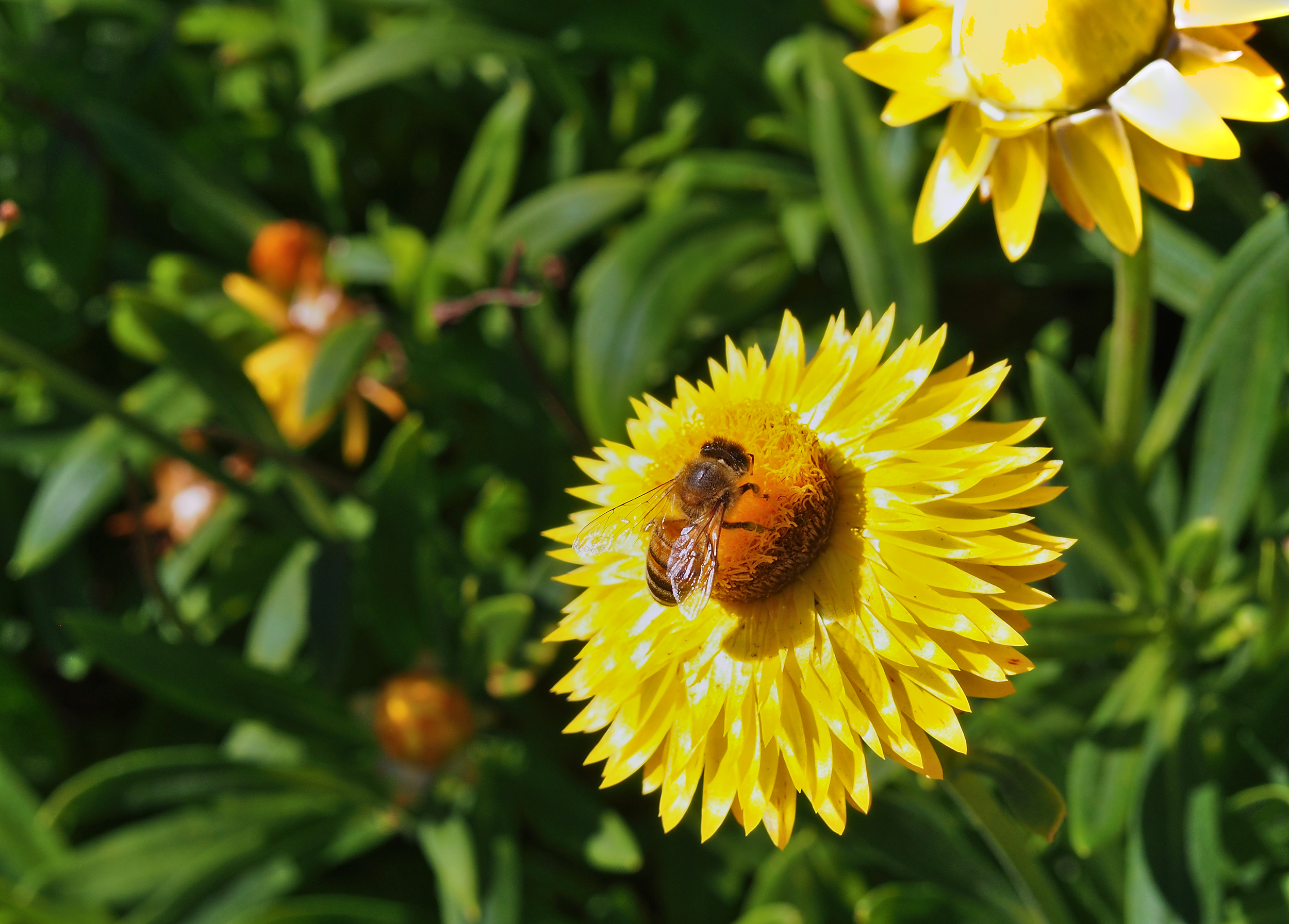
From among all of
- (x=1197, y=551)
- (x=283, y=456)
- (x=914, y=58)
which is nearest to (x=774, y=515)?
(x=914, y=58)

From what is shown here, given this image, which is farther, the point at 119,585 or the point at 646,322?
the point at 119,585

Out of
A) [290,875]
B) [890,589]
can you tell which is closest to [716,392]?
[890,589]

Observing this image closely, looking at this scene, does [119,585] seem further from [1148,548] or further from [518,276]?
[1148,548]

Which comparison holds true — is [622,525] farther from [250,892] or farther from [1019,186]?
[250,892]

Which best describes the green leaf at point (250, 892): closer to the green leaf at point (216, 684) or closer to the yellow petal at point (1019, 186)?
the green leaf at point (216, 684)

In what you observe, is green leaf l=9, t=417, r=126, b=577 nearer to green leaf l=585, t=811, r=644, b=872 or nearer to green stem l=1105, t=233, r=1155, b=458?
green leaf l=585, t=811, r=644, b=872

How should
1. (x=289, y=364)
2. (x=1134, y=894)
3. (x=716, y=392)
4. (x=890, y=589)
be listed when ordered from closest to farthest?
(x=890, y=589), (x=716, y=392), (x=1134, y=894), (x=289, y=364)
